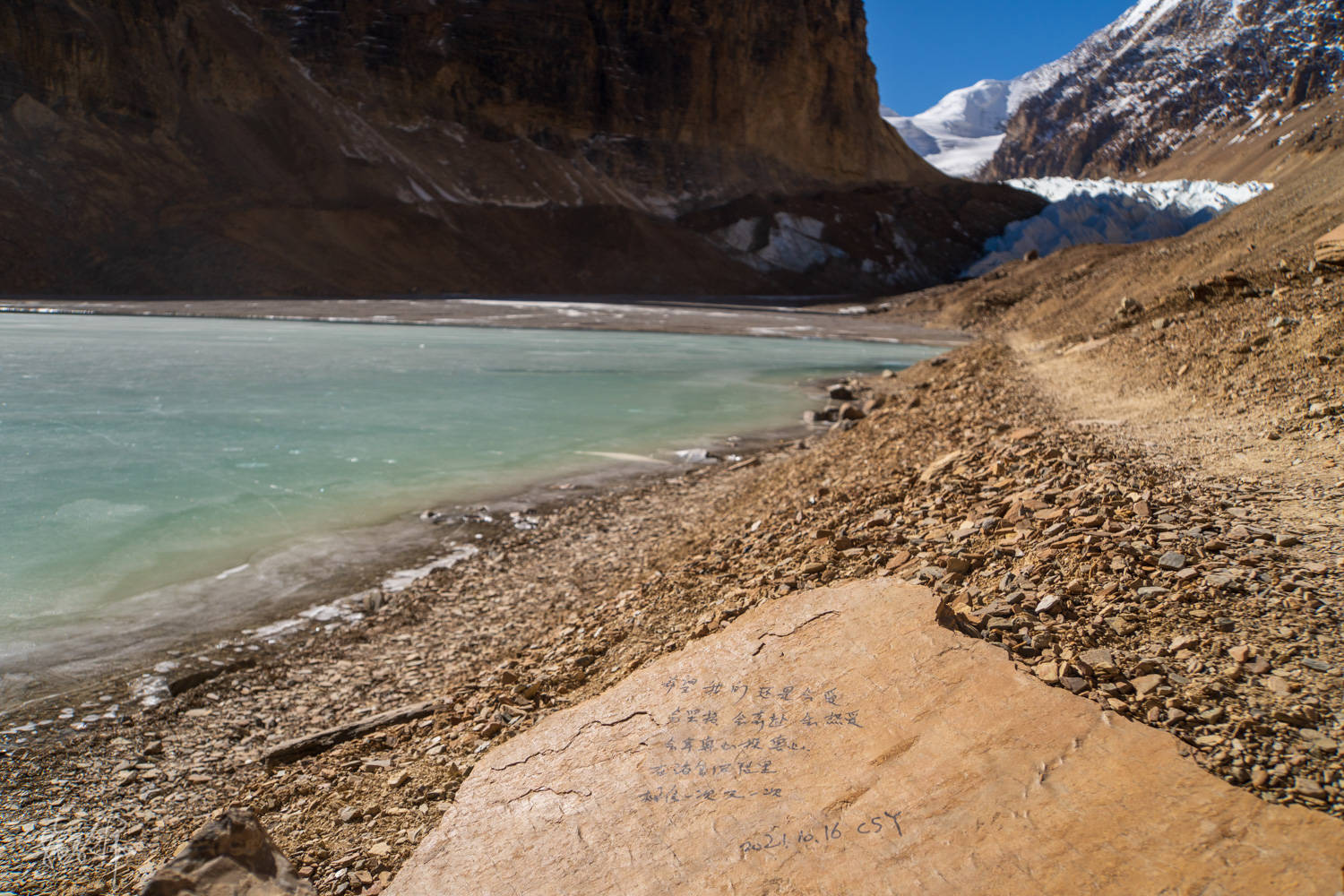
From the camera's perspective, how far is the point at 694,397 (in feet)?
49.9

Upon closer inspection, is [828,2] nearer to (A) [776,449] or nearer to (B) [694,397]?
(B) [694,397]

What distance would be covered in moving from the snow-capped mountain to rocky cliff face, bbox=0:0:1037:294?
6722 centimetres

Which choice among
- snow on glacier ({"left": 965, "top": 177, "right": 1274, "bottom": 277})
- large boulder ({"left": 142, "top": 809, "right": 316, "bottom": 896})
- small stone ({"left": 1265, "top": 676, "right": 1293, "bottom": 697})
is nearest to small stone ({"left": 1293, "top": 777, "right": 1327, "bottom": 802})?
small stone ({"left": 1265, "top": 676, "right": 1293, "bottom": 697})

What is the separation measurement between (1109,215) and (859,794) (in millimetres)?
69929

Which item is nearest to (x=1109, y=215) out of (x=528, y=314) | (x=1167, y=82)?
(x=528, y=314)

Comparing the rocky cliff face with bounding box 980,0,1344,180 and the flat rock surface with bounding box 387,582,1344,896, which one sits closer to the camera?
the flat rock surface with bounding box 387,582,1344,896

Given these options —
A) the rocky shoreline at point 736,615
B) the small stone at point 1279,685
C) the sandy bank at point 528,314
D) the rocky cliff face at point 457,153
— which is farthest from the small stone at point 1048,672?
the rocky cliff face at point 457,153

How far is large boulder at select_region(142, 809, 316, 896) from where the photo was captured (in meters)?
2.34

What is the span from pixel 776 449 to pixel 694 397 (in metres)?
4.95

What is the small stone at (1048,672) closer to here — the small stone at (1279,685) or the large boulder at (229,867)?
the small stone at (1279,685)

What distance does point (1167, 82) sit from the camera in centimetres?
12588

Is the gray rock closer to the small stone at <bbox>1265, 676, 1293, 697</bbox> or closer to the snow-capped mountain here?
the small stone at <bbox>1265, 676, 1293, 697</bbox>

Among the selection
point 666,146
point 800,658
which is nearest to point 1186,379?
point 800,658

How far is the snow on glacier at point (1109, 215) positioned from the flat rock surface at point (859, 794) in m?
58.9
